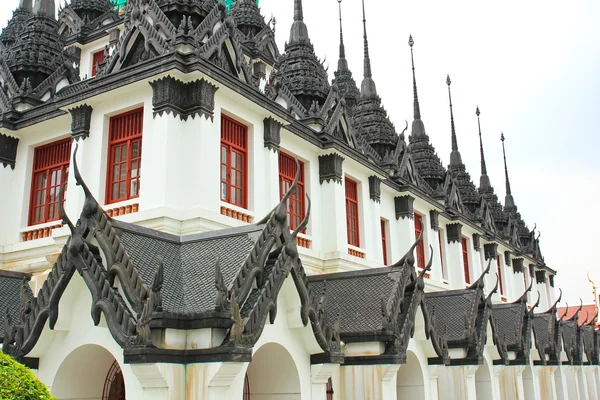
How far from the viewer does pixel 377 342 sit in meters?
12.6

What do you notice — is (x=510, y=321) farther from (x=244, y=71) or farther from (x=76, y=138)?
(x=76, y=138)

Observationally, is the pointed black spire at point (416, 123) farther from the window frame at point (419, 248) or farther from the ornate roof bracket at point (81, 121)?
the ornate roof bracket at point (81, 121)

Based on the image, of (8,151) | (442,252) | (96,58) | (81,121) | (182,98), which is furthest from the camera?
(442,252)

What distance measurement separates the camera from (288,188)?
17094 mm

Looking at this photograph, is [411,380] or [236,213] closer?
[236,213]

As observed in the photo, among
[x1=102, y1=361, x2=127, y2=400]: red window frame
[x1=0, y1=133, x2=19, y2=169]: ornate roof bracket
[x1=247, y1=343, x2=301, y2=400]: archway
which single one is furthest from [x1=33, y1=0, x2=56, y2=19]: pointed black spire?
[x1=247, y1=343, x2=301, y2=400]: archway

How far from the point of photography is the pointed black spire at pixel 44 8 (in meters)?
18.7

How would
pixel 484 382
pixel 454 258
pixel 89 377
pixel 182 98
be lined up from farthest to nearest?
1. pixel 454 258
2. pixel 484 382
3. pixel 182 98
4. pixel 89 377

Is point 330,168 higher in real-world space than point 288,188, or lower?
higher

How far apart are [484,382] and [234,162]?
9598mm

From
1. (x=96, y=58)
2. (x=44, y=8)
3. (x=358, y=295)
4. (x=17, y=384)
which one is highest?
(x=96, y=58)

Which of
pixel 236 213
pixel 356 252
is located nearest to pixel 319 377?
pixel 236 213

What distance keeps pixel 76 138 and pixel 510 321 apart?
1438 centimetres

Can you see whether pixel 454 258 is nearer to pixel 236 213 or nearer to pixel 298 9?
pixel 298 9
